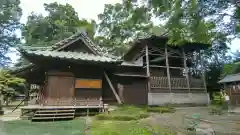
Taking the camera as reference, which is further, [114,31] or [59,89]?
[114,31]

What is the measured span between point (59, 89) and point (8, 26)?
30.5 meters

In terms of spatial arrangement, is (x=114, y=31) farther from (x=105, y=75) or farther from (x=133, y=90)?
(x=105, y=75)

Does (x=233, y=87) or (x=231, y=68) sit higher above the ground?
(x=231, y=68)

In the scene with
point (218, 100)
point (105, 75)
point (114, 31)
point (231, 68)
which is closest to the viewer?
point (105, 75)

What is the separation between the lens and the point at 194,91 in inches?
743

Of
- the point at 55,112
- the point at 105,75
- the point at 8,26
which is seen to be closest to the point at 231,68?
the point at 105,75

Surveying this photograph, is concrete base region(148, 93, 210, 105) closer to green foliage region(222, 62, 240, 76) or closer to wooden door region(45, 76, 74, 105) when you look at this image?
green foliage region(222, 62, 240, 76)

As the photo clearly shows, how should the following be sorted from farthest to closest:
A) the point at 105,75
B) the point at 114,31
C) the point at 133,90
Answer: the point at 114,31 < the point at 133,90 < the point at 105,75

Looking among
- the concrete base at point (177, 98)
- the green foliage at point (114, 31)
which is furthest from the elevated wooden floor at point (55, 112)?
the green foliage at point (114, 31)

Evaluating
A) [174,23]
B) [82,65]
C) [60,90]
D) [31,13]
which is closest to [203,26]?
[174,23]

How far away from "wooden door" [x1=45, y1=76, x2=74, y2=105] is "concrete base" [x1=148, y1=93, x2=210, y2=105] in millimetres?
7258

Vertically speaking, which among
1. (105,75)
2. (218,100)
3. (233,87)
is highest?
(105,75)

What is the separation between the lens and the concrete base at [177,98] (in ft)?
56.4

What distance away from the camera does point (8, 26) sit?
36469 mm
